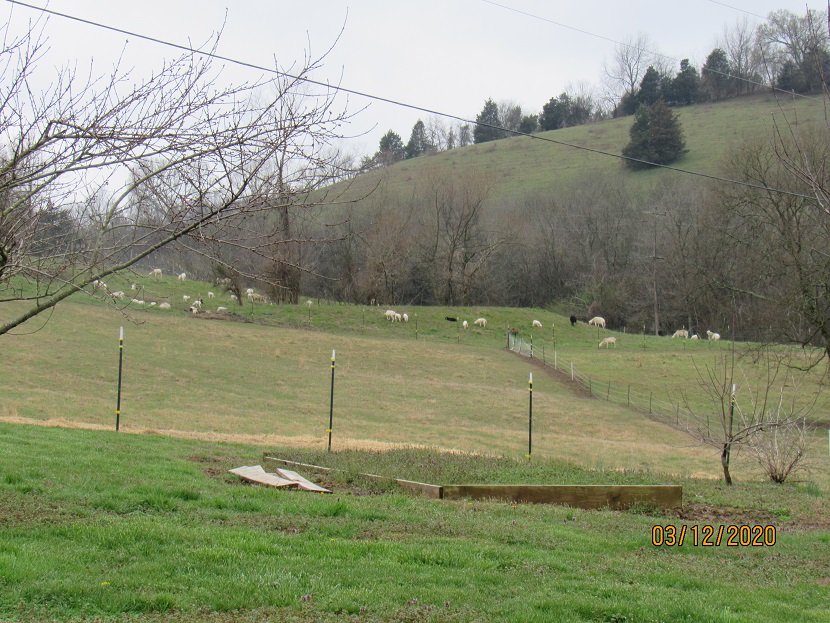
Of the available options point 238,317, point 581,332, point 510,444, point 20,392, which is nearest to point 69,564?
point 510,444

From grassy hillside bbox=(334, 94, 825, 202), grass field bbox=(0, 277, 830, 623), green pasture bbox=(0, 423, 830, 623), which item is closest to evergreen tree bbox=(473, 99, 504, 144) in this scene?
grassy hillside bbox=(334, 94, 825, 202)

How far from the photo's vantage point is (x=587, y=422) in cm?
Result: 2842

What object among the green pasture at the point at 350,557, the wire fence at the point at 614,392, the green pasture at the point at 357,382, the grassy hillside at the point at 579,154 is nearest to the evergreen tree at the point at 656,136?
the grassy hillside at the point at 579,154

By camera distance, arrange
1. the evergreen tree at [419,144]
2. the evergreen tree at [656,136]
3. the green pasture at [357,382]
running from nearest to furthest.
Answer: the green pasture at [357,382] < the evergreen tree at [656,136] < the evergreen tree at [419,144]

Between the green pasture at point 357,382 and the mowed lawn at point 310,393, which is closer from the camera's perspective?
the mowed lawn at point 310,393

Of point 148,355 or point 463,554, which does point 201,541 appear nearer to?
point 463,554

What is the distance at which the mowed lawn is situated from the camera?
21.0m

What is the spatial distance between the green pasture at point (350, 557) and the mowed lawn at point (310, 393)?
7.27 metres

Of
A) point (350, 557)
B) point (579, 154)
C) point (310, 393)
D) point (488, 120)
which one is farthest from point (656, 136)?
point (350, 557)

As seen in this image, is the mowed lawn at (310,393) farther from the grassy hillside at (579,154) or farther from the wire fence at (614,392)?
the grassy hillside at (579,154)

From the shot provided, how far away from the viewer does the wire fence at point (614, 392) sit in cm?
3209

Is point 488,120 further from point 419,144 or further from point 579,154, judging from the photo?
point 579,154

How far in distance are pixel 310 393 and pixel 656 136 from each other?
241 ft

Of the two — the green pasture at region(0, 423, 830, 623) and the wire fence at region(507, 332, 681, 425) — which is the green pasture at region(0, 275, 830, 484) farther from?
the green pasture at region(0, 423, 830, 623)
